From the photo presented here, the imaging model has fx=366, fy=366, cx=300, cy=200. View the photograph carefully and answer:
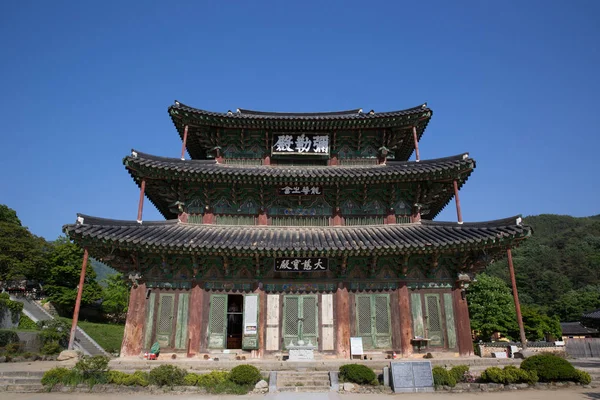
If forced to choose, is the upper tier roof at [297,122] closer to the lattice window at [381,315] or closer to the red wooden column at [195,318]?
the red wooden column at [195,318]

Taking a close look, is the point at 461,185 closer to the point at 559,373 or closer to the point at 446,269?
the point at 446,269

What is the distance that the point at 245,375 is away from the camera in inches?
547

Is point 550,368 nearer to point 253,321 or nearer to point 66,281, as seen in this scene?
point 253,321

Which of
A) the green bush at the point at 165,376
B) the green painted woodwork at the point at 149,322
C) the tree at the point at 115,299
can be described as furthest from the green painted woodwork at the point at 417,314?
the tree at the point at 115,299

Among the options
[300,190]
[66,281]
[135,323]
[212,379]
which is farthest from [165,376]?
[66,281]

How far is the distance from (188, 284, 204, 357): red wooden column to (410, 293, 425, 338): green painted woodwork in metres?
10.3

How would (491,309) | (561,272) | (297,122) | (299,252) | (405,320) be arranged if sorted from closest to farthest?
(299,252) → (405,320) → (297,122) → (491,309) → (561,272)

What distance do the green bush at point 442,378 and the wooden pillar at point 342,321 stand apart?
440 cm

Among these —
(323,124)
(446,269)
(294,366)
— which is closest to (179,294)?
(294,366)

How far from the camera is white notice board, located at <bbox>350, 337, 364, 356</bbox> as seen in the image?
55.6ft

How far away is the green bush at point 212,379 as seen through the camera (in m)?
13.8

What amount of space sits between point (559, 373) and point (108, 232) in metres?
19.8

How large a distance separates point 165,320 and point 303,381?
7.42 m

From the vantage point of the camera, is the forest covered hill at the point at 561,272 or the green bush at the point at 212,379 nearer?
the green bush at the point at 212,379
